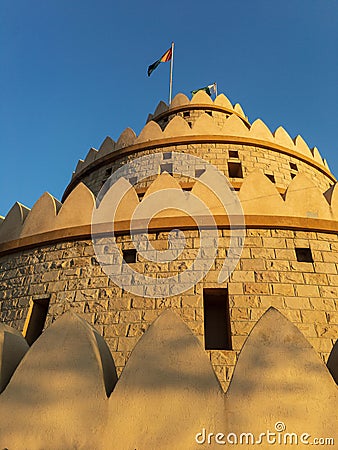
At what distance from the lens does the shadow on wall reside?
260 cm

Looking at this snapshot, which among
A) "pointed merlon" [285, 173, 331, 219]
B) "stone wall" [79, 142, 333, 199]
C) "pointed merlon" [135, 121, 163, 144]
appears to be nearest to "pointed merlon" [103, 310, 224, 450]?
"pointed merlon" [285, 173, 331, 219]

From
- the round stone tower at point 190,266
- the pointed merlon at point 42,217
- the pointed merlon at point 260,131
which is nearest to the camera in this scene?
the round stone tower at point 190,266

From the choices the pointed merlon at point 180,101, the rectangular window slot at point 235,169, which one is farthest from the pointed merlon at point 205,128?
the pointed merlon at point 180,101

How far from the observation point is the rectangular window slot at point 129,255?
19.9 feet

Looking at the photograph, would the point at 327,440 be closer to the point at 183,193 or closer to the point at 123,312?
the point at 123,312

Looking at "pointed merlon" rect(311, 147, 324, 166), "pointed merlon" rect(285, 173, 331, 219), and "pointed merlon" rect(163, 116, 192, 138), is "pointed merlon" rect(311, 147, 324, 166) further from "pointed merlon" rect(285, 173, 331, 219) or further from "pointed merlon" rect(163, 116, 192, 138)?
"pointed merlon" rect(285, 173, 331, 219)

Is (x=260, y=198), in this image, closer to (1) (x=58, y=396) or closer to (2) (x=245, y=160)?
(2) (x=245, y=160)

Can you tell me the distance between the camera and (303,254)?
601 cm

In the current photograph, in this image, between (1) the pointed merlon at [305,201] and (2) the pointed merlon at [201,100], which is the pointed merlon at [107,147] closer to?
(2) the pointed merlon at [201,100]

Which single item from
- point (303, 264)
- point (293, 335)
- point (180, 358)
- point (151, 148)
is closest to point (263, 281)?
point (303, 264)

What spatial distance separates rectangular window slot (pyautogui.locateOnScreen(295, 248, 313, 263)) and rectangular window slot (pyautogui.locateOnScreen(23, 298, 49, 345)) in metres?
A: 4.73

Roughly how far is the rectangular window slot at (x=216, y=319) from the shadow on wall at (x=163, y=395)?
2.55 m

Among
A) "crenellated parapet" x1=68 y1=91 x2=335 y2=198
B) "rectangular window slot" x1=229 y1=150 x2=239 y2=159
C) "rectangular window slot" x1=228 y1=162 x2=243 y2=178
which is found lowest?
"rectangular window slot" x1=228 y1=162 x2=243 y2=178

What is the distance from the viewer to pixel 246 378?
276 centimetres
